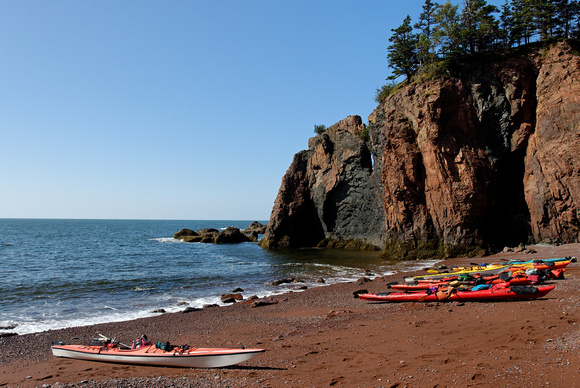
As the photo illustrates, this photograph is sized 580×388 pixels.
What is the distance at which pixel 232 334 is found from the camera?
1233 cm

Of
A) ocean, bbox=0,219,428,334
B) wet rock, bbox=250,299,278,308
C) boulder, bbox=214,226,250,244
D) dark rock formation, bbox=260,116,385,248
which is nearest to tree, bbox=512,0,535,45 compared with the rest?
dark rock formation, bbox=260,116,385,248

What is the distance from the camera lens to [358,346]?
9742 millimetres

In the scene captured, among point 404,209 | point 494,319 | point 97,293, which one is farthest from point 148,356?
point 404,209

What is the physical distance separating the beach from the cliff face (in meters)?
13.9

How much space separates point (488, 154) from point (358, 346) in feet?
87.3

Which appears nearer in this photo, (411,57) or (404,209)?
(404,209)

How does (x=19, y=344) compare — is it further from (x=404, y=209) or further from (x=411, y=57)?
(x=411, y=57)

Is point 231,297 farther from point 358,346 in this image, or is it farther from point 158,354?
point 358,346

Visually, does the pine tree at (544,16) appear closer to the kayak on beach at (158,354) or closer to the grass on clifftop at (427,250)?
the grass on clifftop at (427,250)

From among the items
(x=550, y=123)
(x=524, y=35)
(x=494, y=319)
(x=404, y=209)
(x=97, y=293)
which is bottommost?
(x=97, y=293)

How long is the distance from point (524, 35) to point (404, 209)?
1876 centimetres

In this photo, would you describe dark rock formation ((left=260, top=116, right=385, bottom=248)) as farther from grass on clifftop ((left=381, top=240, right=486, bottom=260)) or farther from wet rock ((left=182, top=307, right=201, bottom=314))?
wet rock ((left=182, top=307, right=201, bottom=314))

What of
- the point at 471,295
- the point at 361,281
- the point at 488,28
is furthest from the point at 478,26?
the point at 471,295

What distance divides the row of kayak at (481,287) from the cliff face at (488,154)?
33.2 ft
